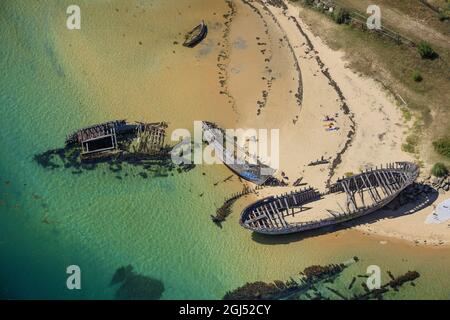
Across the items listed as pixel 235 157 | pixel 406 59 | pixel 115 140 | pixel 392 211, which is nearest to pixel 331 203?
pixel 392 211

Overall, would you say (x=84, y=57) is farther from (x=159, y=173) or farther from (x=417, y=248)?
(x=417, y=248)

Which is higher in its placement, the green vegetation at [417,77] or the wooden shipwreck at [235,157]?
the green vegetation at [417,77]

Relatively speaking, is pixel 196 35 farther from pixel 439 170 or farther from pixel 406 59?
pixel 439 170

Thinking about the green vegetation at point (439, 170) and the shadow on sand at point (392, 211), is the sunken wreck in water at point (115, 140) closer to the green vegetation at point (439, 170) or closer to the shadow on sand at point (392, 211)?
the shadow on sand at point (392, 211)

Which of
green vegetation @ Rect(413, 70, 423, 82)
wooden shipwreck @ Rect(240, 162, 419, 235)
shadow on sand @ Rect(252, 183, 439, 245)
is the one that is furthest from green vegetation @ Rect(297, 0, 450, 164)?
wooden shipwreck @ Rect(240, 162, 419, 235)

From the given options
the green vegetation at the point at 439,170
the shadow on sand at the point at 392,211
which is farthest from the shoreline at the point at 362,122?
the green vegetation at the point at 439,170
